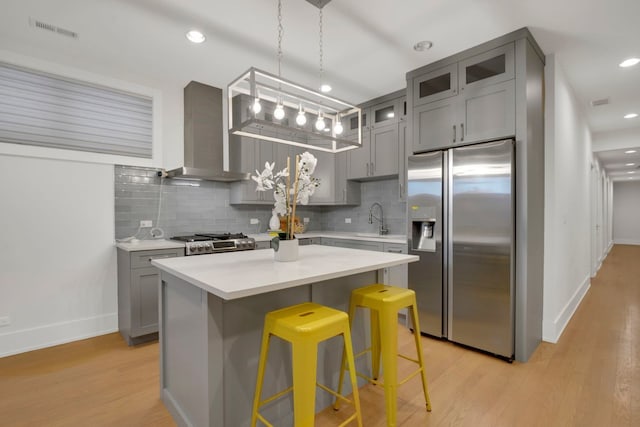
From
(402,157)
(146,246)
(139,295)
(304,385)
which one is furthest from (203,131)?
(304,385)

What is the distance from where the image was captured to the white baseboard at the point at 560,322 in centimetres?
310

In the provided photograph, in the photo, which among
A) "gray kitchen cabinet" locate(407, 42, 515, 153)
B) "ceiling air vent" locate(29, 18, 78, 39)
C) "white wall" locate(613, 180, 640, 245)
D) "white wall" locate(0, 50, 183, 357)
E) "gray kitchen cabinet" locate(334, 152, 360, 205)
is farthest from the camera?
"white wall" locate(613, 180, 640, 245)

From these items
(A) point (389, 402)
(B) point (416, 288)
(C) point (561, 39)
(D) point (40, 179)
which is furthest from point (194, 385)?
(C) point (561, 39)

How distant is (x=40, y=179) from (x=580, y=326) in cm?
585

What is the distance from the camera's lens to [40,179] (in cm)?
303

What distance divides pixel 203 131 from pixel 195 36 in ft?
4.33

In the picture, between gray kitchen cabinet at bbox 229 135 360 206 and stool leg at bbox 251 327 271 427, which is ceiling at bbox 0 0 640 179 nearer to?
gray kitchen cabinet at bbox 229 135 360 206

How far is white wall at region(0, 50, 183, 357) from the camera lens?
114 inches

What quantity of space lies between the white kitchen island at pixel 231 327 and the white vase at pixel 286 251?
0.06 metres

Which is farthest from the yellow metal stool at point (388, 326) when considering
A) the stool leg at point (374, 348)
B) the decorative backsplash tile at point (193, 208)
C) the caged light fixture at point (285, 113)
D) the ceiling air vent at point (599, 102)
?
the ceiling air vent at point (599, 102)

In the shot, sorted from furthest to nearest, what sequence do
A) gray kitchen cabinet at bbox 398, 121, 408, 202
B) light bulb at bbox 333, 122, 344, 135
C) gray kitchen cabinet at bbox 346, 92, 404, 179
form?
gray kitchen cabinet at bbox 346, 92, 404, 179
gray kitchen cabinet at bbox 398, 121, 408, 202
light bulb at bbox 333, 122, 344, 135

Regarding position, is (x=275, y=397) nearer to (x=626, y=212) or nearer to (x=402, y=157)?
(x=402, y=157)

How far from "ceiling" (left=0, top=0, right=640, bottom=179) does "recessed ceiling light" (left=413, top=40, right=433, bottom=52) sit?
0.06 meters

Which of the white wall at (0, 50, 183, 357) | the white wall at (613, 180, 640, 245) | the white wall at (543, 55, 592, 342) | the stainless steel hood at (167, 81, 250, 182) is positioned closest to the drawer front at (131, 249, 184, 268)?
the white wall at (0, 50, 183, 357)
